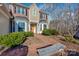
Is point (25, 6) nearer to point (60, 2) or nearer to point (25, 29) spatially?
point (25, 29)

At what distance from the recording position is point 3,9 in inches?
150

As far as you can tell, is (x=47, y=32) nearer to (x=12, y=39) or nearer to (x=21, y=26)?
(x=21, y=26)

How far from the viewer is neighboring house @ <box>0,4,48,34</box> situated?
384cm

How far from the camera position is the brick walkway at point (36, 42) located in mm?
3787

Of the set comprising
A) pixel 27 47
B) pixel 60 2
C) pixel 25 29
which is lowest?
pixel 27 47

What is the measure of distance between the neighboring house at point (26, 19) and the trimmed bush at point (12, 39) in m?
0.10

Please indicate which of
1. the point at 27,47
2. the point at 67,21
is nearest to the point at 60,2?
the point at 67,21

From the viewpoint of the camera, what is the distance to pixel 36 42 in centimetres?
381

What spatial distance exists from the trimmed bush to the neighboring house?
0.10 meters

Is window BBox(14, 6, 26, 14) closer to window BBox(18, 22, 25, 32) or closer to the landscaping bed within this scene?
window BBox(18, 22, 25, 32)

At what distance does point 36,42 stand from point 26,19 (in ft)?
1.79

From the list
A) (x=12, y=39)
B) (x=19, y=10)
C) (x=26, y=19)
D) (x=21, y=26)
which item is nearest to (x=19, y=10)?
(x=19, y=10)

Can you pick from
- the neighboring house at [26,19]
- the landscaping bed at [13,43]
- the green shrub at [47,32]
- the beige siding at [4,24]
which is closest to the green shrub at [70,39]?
the green shrub at [47,32]

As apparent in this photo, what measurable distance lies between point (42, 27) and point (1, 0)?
1.01 metres
